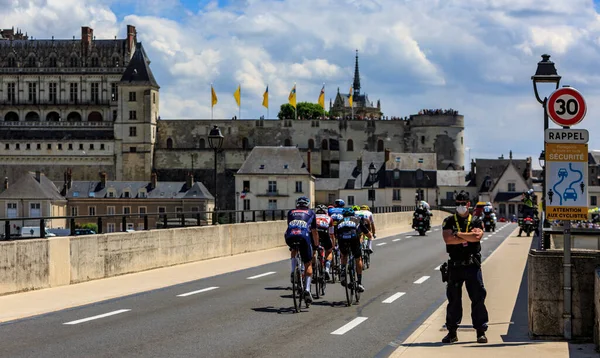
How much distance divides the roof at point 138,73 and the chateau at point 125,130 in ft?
0.57

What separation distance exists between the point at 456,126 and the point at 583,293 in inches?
5543

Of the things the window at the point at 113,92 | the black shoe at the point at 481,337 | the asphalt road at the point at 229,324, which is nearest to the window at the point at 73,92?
the window at the point at 113,92

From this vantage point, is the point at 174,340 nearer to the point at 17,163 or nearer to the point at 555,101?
the point at 555,101

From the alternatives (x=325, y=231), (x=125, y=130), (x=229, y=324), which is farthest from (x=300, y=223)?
(x=125, y=130)

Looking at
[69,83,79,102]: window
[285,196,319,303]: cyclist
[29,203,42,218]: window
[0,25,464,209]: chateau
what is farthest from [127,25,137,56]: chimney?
[285,196,319,303]: cyclist

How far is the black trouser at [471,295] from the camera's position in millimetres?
11547

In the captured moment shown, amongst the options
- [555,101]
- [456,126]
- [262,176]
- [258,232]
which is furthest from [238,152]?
[555,101]

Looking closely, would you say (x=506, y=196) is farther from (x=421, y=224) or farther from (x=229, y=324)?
(x=229, y=324)

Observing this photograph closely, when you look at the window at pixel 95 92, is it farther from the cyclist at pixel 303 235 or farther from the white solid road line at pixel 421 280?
the cyclist at pixel 303 235

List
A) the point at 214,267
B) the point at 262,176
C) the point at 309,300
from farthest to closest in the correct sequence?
the point at 262,176
the point at 214,267
the point at 309,300

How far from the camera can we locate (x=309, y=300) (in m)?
15.1

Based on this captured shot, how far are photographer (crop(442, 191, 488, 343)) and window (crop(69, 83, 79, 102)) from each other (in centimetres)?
14667

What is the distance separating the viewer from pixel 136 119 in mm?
141000

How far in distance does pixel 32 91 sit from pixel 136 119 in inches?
961
